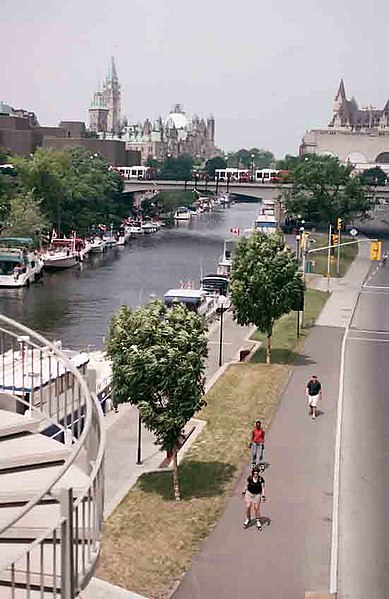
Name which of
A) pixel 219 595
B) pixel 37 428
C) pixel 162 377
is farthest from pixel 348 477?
pixel 37 428

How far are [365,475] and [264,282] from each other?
1209 cm

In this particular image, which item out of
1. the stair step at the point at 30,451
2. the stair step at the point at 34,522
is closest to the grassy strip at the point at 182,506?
the stair step at the point at 30,451

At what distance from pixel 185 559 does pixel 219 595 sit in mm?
1400

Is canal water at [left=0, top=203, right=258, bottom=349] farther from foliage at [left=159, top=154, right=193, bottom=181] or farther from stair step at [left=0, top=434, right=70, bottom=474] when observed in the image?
foliage at [left=159, top=154, right=193, bottom=181]

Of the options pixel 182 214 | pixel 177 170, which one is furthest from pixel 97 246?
pixel 177 170

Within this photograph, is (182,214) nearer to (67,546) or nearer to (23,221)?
(23,221)

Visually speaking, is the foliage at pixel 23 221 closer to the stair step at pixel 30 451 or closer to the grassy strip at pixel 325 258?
the grassy strip at pixel 325 258

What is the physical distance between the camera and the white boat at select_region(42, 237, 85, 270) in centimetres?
7112

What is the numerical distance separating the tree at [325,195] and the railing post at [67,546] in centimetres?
7476

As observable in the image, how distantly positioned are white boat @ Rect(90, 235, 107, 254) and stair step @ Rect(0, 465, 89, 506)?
74649mm

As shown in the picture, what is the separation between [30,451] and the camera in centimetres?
838

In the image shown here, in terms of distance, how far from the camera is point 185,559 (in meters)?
14.6

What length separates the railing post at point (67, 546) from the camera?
6312mm

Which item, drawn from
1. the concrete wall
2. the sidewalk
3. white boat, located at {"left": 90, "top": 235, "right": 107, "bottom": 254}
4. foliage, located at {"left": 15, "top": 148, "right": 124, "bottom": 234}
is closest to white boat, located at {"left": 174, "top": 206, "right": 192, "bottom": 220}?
foliage, located at {"left": 15, "top": 148, "right": 124, "bottom": 234}
